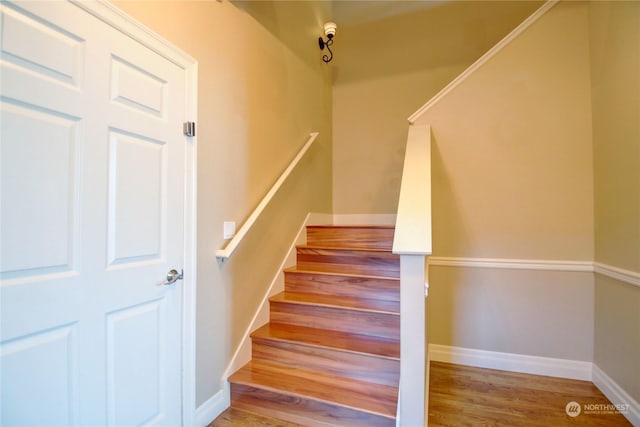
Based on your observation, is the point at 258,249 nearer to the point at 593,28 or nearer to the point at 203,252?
the point at 203,252

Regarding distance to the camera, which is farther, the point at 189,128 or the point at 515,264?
the point at 515,264

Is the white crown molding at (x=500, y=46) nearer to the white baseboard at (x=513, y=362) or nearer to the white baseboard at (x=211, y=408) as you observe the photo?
the white baseboard at (x=513, y=362)

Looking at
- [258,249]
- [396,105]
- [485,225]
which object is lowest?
[258,249]

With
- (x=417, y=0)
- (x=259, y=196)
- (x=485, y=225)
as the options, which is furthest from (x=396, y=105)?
(x=259, y=196)

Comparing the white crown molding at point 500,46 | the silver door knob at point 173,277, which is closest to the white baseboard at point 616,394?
the white crown molding at point 500,46

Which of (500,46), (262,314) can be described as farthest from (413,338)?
(500,46)

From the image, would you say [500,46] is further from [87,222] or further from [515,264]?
[87,222]

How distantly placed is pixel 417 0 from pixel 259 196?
9.47ft

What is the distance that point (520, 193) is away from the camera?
2273mm

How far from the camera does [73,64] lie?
1129mm

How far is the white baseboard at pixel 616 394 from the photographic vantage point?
1.67m

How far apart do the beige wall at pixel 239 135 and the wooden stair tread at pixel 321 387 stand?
22 cm

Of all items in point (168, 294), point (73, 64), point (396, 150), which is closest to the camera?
point (73, 64)

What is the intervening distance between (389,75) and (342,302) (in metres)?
2.71
